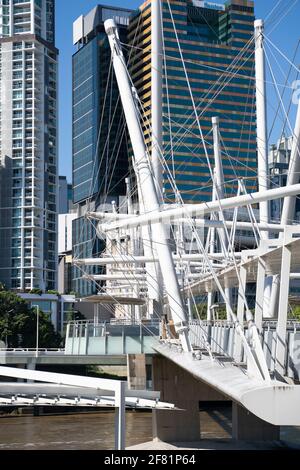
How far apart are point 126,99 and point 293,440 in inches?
808

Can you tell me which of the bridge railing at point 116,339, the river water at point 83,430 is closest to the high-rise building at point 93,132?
the river water at point 83,430

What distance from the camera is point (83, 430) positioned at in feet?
185

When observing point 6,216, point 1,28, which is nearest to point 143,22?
point 1,28

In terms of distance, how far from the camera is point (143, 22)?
591 ft

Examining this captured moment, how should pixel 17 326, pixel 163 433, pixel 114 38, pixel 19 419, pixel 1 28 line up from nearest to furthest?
pixel 114 38 → pixel 163 433 → pixel 19 419 → pixel 17 326 → pixel 1 28

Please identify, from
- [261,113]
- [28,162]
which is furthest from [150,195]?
[28,162]

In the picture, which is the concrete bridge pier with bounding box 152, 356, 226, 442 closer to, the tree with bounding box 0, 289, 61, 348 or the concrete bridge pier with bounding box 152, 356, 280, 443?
the concrete bridge pier with bounding box 152, 356, 280, 443

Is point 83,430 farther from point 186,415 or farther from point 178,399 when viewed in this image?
point 186,415

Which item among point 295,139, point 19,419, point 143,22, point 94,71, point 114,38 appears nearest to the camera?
point 295,139

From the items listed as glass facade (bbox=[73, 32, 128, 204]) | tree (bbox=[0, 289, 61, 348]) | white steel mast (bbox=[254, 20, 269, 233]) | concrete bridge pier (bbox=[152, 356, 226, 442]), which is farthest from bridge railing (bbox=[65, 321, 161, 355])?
glass facade (bbox=[73, 32, 128, 204])

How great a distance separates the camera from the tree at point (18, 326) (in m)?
98.1

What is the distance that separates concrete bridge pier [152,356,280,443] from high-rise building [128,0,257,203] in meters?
94.7

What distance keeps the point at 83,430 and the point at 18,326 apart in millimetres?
44142
